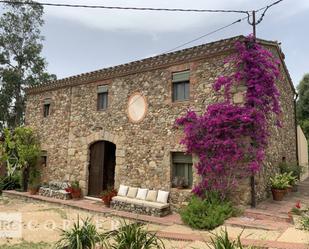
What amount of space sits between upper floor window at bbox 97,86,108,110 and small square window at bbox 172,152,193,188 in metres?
4.03

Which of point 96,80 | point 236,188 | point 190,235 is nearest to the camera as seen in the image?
point 190,235

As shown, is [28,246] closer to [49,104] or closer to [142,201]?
[142,201]

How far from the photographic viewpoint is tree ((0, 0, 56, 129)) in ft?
67.9

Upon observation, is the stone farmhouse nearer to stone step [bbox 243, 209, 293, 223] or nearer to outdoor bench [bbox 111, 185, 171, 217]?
outdoor bench [bbox 111, 185, 171, 217]

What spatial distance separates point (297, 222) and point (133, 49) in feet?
34.4

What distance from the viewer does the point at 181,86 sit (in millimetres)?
9492

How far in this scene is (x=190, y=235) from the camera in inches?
249

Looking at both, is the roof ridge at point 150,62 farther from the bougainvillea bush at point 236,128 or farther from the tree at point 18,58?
the tree at point 18,58

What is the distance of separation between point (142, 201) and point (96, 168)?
327 cm

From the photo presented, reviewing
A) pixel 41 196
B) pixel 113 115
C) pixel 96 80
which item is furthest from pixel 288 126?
pixel 41 196

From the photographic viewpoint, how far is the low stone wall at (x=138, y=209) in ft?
27.9

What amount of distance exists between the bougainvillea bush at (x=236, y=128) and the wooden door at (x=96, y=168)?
4437mm

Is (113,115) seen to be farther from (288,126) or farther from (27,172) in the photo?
(288,126)

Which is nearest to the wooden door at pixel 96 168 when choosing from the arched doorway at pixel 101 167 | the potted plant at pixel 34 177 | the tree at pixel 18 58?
the arched doorway at pixel 101 167
